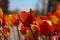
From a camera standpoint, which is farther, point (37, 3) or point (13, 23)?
point (37, 3)

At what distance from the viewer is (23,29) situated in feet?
1.32

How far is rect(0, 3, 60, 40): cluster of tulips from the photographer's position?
14.7 inches

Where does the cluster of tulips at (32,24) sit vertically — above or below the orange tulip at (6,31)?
above

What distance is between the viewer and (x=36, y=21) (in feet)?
1.33

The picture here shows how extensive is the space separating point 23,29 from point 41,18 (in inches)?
1.8

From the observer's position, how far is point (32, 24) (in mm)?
389

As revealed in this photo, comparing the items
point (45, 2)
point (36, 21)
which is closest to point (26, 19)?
point (36, 21)

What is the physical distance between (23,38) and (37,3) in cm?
157

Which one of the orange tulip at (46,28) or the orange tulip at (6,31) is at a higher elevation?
the orange tulip at (46,28)

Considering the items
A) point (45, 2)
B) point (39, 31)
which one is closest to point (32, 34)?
point (39, 31)

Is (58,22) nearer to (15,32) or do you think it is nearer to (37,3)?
(15,32)

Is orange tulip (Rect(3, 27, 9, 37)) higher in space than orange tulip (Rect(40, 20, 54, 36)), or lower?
lower

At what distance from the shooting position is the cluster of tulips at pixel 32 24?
0.37 meters

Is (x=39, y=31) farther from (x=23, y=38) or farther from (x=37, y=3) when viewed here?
(x=37, y=3)
